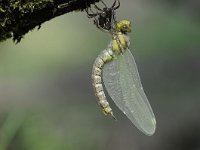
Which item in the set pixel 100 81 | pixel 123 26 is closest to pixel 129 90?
pixel 100 81

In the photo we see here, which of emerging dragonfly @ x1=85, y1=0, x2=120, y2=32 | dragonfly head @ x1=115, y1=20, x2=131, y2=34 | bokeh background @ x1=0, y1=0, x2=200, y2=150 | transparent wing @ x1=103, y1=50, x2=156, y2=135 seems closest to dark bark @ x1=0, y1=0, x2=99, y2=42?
emerging dragonfly @ x1=85, y1=0, x2=120, y2=32

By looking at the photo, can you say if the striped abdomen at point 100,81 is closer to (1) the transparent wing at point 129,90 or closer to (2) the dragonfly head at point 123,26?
(1) the transparent wing at point 129,90

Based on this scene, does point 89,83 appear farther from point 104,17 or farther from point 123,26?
point 104,17

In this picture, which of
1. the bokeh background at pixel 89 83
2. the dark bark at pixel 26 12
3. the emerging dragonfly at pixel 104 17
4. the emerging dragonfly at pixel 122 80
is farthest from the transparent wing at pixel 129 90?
the bokeh background at pixel 89 83

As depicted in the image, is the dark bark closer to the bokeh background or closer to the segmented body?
the segmented body

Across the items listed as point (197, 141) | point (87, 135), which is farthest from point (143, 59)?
point (87, 135)
